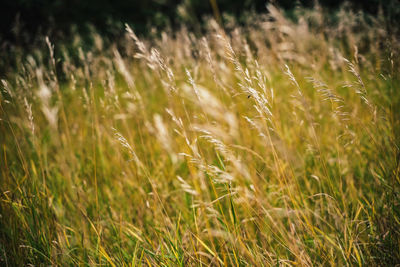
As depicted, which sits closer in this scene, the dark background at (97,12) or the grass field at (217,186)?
the grass field at (217,186)

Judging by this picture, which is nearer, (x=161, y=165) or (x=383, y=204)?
(x=383, y=204)

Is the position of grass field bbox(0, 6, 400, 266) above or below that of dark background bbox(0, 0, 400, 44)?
below

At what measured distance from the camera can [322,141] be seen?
1.90m

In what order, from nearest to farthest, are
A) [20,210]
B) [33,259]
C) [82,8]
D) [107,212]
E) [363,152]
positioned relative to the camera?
1. [33,259]
2. [20,210]
3. [107,212]
4. [363,152]
5. [82,8]

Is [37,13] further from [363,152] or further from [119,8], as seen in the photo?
[363,152]

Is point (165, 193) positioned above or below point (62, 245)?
below

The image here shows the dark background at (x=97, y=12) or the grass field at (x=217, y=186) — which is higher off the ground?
the dark background at (x=97, y=12)

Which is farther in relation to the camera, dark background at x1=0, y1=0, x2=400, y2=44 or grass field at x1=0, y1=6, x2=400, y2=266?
dark background at x1=0, y1=0, x2=400, y2=44

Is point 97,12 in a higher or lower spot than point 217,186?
higher

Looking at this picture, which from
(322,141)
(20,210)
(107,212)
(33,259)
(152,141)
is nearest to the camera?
(33,259)

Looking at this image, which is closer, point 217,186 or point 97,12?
point 217,186

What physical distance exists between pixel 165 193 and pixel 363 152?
1505 mm

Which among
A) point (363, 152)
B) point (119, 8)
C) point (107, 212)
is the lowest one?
point (363, 152)

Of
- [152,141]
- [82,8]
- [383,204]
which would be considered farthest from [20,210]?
[82,8]
